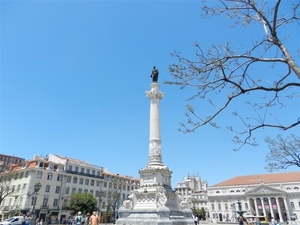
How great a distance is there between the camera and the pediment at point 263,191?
61487 millimetres

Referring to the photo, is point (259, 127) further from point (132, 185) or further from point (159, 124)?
point (132, 185)

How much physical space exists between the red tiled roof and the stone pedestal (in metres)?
56.7

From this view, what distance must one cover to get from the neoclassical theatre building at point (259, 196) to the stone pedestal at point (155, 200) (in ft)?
155

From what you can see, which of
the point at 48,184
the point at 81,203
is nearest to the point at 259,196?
the point at 81,203

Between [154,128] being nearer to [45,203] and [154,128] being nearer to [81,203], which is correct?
[81,203]

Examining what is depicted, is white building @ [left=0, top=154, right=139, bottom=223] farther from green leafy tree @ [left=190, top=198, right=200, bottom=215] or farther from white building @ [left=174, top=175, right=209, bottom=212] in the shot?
white building @ [left=174, top=175, right=209, bottom=212]

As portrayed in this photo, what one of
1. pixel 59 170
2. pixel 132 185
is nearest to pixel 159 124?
pixel 59 170

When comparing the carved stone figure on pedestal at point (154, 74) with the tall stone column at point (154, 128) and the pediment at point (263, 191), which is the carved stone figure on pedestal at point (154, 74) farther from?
the pediment at point (263, 191)

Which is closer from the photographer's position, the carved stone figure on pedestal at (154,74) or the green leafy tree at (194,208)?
the carved stone figure on pedestal at (154,74)

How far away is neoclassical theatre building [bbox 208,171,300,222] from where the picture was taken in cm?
6062

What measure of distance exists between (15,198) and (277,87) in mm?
44814

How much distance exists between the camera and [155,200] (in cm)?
1684

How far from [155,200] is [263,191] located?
57617 mm

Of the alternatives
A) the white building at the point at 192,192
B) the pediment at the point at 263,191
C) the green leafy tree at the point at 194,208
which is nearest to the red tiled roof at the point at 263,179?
the pediment at the point at 263,191
